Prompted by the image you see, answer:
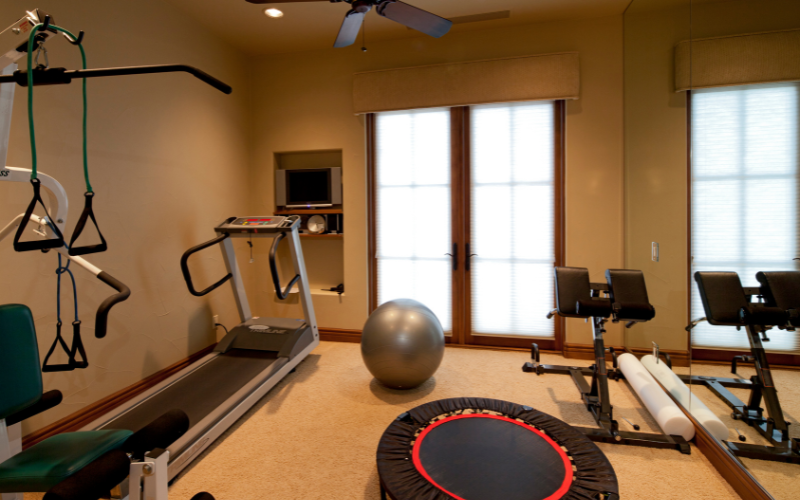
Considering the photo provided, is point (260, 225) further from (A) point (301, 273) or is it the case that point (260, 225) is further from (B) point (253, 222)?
(A) point (301, 273)

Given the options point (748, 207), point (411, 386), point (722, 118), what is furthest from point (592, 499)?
point (722, 118)

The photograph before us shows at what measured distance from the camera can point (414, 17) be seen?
95.0 inches

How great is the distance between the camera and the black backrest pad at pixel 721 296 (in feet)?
6.39

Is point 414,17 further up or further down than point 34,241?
further up

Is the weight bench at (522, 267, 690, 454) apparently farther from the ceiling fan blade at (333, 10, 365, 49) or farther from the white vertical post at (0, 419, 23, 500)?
the white vertical post at (0, 419, 23, 500)

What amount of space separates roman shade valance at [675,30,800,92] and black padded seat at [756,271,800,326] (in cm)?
77

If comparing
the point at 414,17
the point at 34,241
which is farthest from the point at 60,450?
the point at 414,17

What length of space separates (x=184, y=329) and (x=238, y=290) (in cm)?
56

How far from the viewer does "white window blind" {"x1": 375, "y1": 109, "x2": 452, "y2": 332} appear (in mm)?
4238

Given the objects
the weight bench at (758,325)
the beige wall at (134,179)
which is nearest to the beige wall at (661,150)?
the weight bench at (758,325)

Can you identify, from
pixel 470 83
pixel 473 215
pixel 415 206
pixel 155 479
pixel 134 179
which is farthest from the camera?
pixel 415 206

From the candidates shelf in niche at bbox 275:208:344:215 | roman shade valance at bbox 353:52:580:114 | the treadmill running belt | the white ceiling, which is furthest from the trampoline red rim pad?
the white ceiling

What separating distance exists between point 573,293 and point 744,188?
132 centimetres

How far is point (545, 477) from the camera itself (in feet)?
5.64
